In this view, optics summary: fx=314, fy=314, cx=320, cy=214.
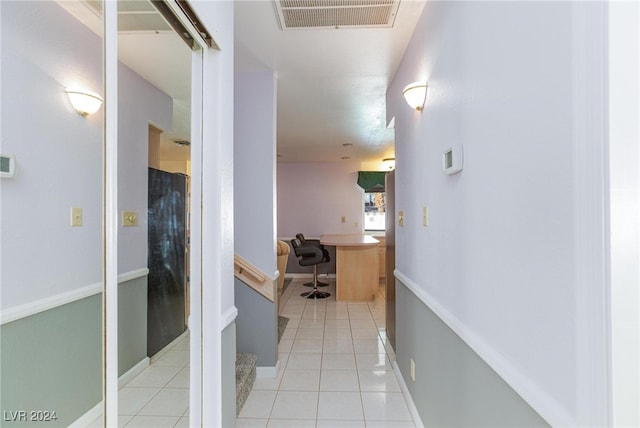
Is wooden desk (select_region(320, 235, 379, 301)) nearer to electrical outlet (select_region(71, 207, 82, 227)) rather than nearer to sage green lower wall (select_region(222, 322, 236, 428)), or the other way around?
sage green lower wall (select_region(222, 322, 236, 428))

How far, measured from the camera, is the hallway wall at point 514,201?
2.19 feet

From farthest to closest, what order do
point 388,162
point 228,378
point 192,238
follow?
point 388,162 → point 228,378 → point 192,238

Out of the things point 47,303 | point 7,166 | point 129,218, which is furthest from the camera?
point 129,218

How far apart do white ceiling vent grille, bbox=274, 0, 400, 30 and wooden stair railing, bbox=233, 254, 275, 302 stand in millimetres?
1760

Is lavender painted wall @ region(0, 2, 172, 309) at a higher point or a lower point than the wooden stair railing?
higher

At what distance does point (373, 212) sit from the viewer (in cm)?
716

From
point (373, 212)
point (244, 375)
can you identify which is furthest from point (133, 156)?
point (373, 212)

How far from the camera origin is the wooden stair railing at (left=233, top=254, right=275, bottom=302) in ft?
8.52

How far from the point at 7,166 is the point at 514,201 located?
1255 millimetres

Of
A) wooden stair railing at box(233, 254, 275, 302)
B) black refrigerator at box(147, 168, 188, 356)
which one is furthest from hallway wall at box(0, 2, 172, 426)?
wooden stair railing at box(233, 254, 275, 302)

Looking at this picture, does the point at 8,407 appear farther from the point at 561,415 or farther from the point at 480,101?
the point at 480,101

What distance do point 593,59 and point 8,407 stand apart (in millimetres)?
1412

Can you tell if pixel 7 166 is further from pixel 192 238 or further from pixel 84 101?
pixel 192 238

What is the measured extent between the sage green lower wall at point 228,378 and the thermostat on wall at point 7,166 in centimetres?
101
